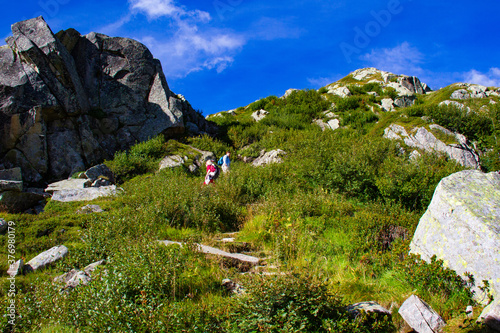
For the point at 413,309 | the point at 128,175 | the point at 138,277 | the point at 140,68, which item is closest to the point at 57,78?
the point at 140,68

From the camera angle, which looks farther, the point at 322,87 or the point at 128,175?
the point at 322,87

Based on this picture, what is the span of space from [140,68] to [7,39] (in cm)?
700

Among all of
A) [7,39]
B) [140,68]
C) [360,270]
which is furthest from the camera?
[140,68]

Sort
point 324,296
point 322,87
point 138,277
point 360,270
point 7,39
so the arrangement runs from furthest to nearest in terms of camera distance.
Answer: point 322,87
point 7,39
point 360,270
point 138,277
point 324,296

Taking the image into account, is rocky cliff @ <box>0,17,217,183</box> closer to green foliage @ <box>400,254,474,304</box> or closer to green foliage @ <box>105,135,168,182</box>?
green foliage @ <box>105,135,168,182</box>

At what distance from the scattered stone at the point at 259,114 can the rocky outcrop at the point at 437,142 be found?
1102 cm

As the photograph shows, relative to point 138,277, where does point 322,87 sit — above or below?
above

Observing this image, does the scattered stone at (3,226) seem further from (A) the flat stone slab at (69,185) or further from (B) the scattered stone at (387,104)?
(B) the scattered stone at (387,104)

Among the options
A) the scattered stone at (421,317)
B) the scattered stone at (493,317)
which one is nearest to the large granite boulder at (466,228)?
the scattered stone at (493,317)

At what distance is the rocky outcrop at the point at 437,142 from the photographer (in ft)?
49.7

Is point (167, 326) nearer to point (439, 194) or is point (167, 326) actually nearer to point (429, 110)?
point (439, 194)

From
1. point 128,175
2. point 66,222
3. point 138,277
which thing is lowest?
point 138,277

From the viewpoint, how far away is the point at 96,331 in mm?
3363

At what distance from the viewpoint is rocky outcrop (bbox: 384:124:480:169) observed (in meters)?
15.1
